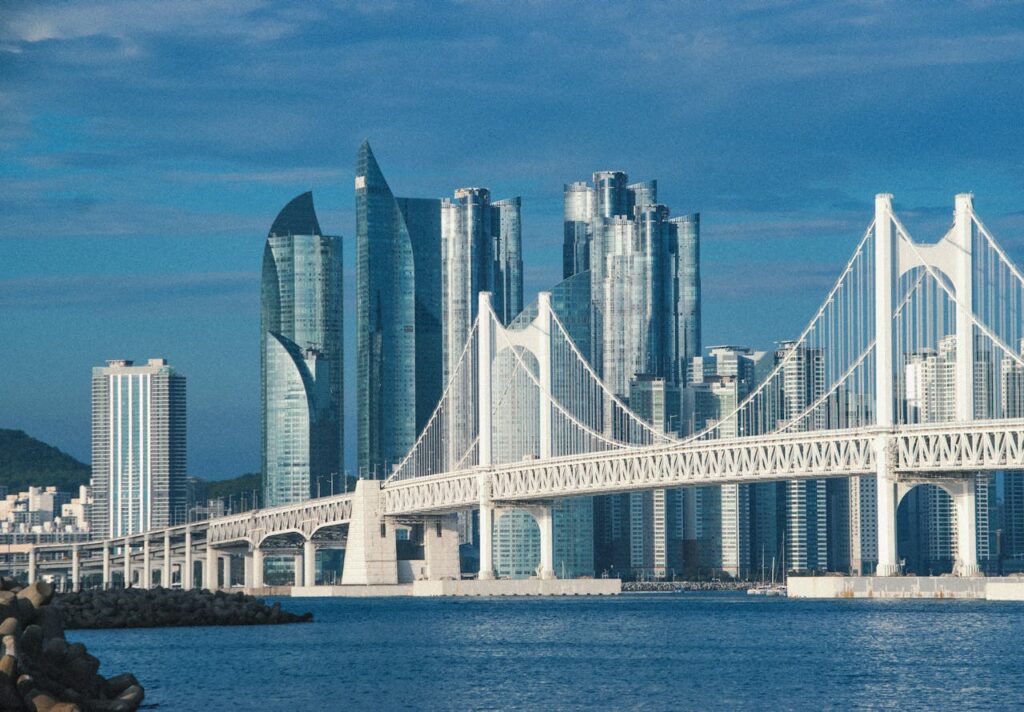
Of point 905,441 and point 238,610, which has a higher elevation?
point 905,441

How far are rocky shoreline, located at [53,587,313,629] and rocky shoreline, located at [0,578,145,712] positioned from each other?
26.9 metres

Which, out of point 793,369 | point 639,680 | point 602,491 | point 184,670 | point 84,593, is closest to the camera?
point 639,680

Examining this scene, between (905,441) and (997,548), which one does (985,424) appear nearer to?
(905,441)

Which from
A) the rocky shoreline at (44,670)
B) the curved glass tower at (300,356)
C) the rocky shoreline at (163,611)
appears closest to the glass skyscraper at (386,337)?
the curved glass tower at (300,356)

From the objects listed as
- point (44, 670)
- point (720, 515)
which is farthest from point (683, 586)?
point (44, 670)

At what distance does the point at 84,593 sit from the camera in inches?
2571

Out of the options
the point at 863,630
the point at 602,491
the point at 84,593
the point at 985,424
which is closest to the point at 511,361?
the point at 602,491

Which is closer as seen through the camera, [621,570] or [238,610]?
[238,610]

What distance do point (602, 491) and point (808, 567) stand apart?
280ft

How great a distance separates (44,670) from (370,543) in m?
65.8

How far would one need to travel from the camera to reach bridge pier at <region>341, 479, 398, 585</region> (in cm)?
9262

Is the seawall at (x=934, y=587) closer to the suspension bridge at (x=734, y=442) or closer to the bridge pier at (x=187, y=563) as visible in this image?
the suspension bridge at (x=734, y=442)

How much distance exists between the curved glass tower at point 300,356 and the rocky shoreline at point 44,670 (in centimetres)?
14006

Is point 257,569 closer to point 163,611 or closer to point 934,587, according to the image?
point 163,611
